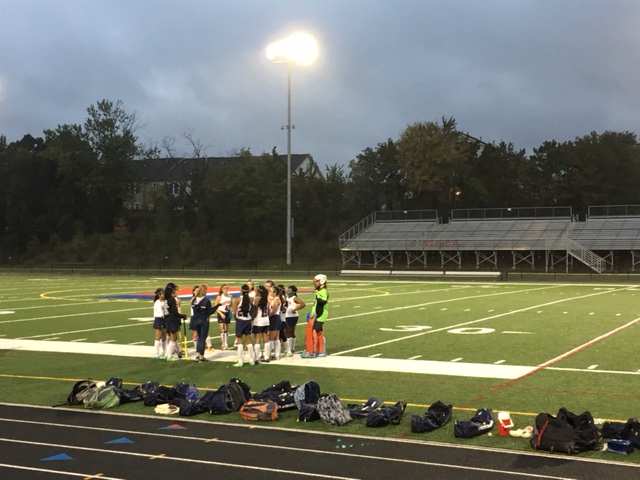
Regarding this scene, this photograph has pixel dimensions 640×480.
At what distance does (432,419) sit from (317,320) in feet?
19.2

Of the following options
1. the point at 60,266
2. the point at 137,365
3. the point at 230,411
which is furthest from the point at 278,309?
the point at 60,266

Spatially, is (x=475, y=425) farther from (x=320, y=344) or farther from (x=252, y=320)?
(x=320, y=344)

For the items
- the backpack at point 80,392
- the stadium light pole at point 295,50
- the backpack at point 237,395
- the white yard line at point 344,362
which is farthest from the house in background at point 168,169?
the backpack at point 237,395

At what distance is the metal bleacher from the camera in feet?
180

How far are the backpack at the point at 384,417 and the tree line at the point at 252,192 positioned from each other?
5548cm

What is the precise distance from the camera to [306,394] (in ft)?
32.9

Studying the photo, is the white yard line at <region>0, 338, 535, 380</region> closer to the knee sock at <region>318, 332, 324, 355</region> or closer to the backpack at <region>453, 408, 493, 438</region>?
the knee sock at <region>318, 332, 324, 355</region>

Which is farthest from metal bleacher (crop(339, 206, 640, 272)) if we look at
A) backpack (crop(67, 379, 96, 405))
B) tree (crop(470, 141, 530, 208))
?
backpack (crop(67, 379, 96, 405))

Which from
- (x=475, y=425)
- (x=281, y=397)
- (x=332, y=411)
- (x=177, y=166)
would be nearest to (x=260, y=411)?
(x=281, y=397)

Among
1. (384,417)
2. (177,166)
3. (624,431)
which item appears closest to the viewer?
(624,431)

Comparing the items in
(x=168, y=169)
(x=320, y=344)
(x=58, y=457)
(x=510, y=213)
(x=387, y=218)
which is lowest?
(x=58, y=457)

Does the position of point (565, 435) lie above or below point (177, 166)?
below

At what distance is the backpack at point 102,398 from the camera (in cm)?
1042

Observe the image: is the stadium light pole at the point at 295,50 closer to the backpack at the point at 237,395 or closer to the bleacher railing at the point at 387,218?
the bleacher railing at the point at 387,218
